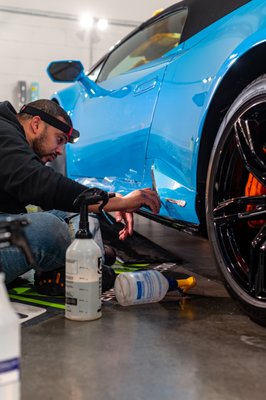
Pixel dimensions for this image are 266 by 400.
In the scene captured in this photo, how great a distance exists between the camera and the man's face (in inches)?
79.2

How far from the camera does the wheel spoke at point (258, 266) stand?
1.44m

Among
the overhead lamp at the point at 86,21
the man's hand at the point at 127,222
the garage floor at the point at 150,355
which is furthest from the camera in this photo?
the overhead lamp at the point at 86,21

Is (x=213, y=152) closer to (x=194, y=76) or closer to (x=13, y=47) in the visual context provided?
(x=194, y=76)

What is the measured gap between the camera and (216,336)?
4.95 feet

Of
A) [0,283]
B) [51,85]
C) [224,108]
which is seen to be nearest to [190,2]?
[224,108]

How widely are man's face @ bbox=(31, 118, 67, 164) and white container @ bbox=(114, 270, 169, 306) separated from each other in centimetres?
61

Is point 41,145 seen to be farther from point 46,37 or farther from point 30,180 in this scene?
point 46,37

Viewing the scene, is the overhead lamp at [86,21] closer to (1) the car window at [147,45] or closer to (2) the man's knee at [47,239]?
(1) the car window at [147,45]

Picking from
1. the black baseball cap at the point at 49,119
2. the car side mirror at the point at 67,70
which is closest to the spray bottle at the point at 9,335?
the black baseball cap at the point at 49,119

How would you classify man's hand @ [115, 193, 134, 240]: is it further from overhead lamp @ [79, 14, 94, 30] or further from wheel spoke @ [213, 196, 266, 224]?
overhead lamp @ [79, 14, 94, 30]

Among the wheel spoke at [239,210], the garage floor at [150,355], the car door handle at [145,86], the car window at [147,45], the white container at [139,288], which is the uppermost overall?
the car window at [147,45]

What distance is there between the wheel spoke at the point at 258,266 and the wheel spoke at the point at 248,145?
0.60 ft

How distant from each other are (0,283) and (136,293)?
1083 millimetres

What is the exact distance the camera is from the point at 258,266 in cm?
146
